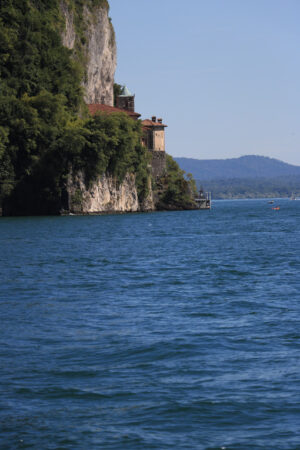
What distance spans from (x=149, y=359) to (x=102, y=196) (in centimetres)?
8022

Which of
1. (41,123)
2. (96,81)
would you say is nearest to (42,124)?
(41,123)

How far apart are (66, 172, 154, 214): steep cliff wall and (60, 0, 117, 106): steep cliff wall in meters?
15.7

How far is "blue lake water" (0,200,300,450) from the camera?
1071 cm

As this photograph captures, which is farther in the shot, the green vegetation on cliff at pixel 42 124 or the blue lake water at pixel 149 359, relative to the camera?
the green vegetation on cliff at pixel 42 124

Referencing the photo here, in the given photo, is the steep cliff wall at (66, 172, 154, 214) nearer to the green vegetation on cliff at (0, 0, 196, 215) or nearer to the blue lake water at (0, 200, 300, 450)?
the green vegetation on cliff at (0, 0, 196, 215)

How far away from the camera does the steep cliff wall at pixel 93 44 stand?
102 metres

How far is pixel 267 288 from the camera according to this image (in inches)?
992

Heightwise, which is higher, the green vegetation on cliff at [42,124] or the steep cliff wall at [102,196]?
the green vegetation on cliff at [42,124]

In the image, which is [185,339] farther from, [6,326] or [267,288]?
[267,288]

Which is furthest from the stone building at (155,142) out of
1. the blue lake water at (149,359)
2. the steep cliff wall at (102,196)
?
the blue lake water at (149,359)

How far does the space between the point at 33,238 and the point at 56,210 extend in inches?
1493

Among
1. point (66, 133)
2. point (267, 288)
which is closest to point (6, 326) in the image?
point (267, 288)

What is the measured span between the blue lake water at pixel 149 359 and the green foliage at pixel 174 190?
95940mm

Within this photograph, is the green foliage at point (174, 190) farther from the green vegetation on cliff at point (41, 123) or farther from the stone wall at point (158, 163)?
the green vegetation on cliff at point (41, 123)
